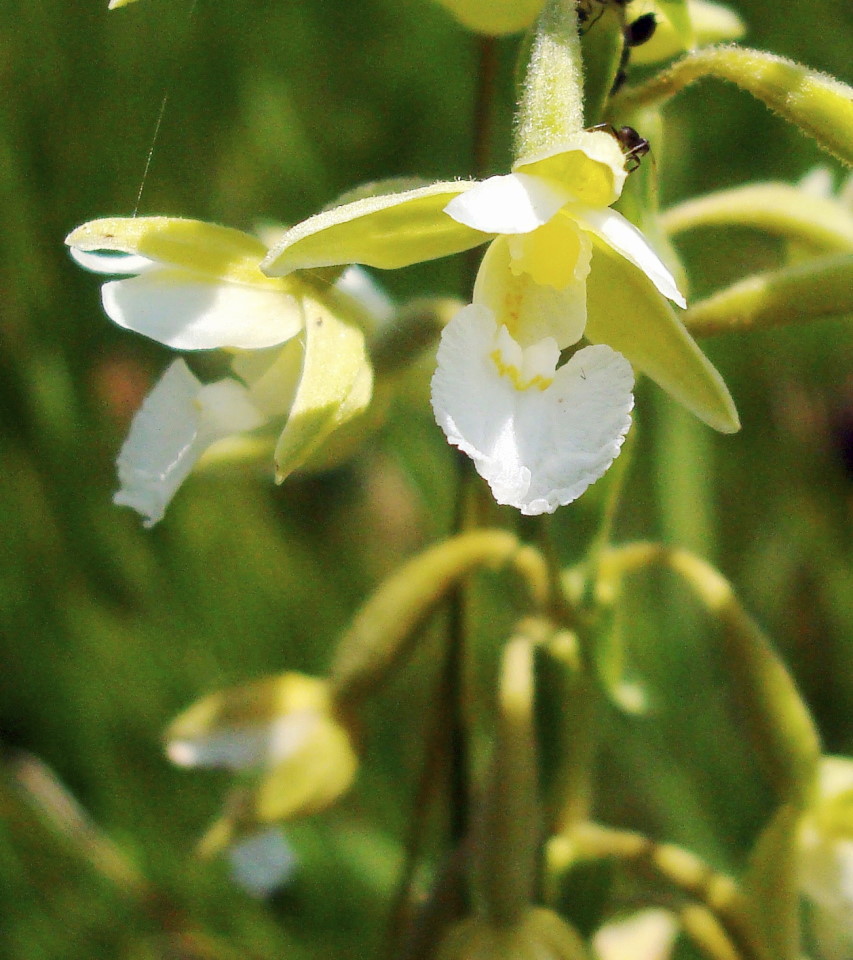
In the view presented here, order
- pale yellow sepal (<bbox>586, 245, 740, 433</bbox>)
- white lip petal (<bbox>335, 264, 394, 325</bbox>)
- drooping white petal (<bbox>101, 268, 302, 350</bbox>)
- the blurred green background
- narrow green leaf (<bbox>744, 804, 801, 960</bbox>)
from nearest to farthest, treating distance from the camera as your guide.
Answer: pale yellow sepal (<bbox>586, 245, 740, 433</bbox>)
drooping white petal (<bbox>101, 268, 302, 350</bbox>)
narrow green leaf (<bbox>744, 804, 801, 960</bbox>)
white lip petal (<bbox>335, 264, 394, 325</bbox>)
the blurred green background

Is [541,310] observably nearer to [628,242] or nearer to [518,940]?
[628,242]

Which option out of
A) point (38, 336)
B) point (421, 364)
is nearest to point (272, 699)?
point (421, 364)

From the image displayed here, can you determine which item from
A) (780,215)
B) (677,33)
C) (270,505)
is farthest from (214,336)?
(270,505)

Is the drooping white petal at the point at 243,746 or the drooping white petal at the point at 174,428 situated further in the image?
the drooping white petal at the point at 243,746

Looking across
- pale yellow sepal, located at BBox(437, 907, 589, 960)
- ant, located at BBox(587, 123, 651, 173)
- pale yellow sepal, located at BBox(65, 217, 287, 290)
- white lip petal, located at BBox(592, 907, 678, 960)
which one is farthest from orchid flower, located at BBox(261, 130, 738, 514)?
white lip petal, located at BBox(592, 907, 678, 960)

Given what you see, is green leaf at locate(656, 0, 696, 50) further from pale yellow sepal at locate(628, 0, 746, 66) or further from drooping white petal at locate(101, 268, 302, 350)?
drooping white petal at locate(101, 268, 302, 350)

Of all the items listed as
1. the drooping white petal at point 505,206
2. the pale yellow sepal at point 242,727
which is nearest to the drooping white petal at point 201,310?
the drooping white petal at point 505,206

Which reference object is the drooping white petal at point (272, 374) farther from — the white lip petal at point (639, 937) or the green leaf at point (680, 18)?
the white lip petal at point (639, 937)
